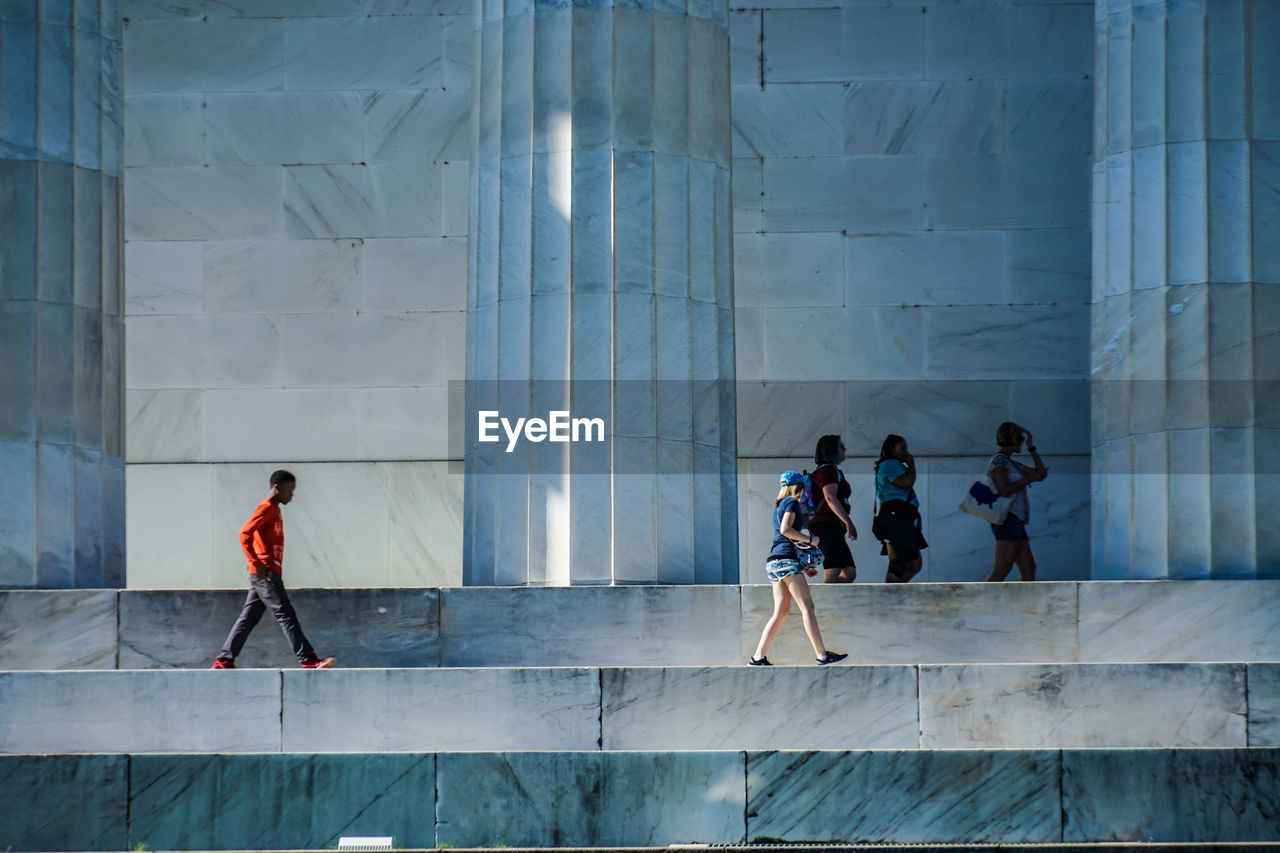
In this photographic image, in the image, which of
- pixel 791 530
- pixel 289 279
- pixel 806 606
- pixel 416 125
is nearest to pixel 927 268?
pixel 416 125

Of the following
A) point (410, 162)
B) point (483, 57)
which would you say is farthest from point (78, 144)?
point (410, 162)

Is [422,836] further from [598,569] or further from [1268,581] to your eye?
[1268,581]

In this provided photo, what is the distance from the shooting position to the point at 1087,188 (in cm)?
2422

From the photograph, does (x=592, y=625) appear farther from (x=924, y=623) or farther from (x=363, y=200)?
(x=363, y=200)

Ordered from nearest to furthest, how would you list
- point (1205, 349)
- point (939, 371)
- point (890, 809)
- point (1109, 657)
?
point (890, 809) < point (1109, 657) < point (1205, 349) < point (939, 371)

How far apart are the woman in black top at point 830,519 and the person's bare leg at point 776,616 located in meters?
3.16

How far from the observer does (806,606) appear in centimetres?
1583

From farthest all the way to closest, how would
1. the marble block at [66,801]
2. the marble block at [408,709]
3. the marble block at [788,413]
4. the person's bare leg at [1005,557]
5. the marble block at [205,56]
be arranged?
1. the marble block at [205,56]
2. the marble block at [788,413]
3. the person's bare leg at [1005,557]
4. the marble block at [408,709]
5. the marble block at [66,801]

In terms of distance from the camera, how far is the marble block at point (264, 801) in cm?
1277

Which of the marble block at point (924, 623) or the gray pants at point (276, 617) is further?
the marble block at point (924, 623)

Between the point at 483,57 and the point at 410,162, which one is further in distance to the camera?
the point at 410,162

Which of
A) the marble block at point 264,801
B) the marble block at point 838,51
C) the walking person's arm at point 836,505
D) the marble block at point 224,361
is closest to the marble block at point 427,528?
the marble block at point 224,361

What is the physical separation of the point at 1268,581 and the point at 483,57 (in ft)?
31.4

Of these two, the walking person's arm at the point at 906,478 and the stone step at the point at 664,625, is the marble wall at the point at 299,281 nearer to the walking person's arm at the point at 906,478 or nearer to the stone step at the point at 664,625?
the walking person's arm at the point at 906,478
